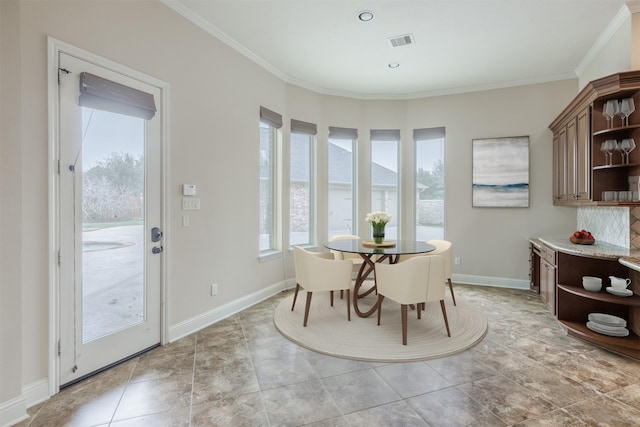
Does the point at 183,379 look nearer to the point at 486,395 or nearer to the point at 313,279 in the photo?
the point at 313,279

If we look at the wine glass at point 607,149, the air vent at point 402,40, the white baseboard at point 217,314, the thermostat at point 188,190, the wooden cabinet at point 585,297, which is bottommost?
the white baseboard at point 217,314

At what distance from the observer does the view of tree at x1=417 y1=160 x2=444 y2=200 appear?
5262mm

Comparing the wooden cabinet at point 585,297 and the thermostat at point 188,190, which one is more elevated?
the thermostat at point 188,190

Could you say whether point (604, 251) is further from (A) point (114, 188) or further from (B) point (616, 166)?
(A) point (114, 188)

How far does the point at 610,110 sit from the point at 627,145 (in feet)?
1.20

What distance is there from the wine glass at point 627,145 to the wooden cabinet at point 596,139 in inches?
1.3

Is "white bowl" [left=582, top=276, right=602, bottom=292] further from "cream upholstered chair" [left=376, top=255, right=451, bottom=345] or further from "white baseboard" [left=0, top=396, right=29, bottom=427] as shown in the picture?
"white baseboard" [left=0, top=396, right=29, bottom=427]

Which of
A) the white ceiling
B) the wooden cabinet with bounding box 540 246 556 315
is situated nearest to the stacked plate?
the wooden cabinet with bounding box 540 246 556 315

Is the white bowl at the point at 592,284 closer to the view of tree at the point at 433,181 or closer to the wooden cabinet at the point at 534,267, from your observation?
the wooden cabinet at the point at 534,267

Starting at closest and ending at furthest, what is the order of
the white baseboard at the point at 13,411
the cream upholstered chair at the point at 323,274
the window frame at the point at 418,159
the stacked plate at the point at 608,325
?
the white baseboard at the point at 13,411 < the stacked plate at the point at 608,325 < the cream upholstered chair at the point at 323,274 < the window frame at the point at 418,159

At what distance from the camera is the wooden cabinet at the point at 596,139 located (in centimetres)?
285

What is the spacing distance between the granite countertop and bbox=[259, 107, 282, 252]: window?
3474 mm

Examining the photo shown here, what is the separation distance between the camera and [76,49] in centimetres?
220

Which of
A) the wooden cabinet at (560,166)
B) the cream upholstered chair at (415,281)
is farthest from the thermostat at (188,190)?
the wooden cabinet at (560,166)
